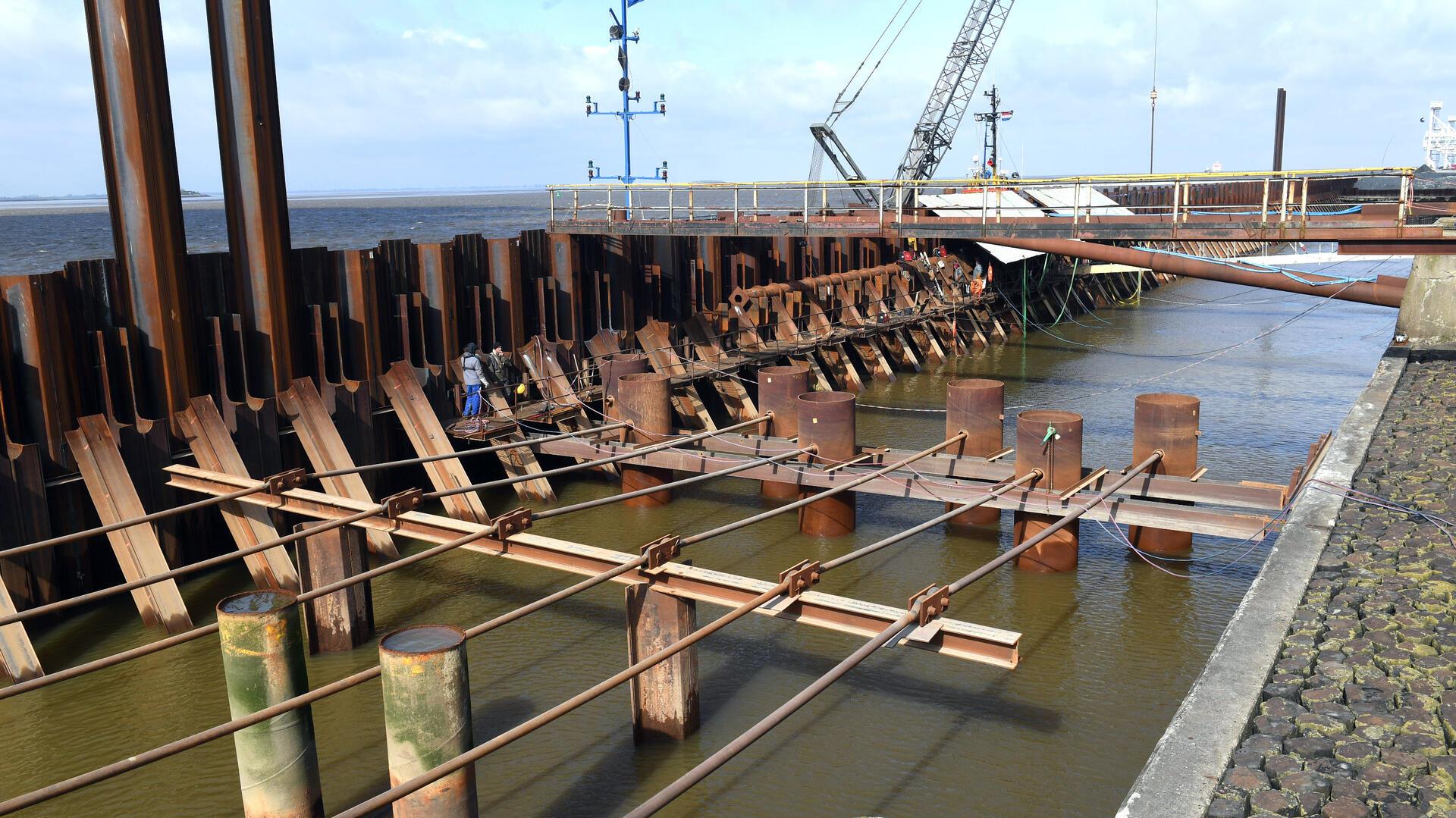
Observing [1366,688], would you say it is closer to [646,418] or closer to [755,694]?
[755,694]

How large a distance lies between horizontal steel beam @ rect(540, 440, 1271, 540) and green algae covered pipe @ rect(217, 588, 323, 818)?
23.2 ft

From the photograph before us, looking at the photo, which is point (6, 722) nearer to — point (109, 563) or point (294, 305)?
point (109, 563)

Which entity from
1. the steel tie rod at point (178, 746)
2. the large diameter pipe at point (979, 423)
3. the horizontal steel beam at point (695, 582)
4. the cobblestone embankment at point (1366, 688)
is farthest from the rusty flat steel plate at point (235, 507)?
the cobblestone embankment at point (1366, 688)

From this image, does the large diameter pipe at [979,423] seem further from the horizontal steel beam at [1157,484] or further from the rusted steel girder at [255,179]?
the rusted steel girder at [255,179]

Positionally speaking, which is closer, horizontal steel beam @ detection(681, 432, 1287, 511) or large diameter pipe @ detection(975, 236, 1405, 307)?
horizontal steel beam @ detection(681, 432, 1287, 511)

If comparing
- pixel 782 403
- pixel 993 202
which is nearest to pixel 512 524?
pixel 782 403

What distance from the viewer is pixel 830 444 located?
539 inches

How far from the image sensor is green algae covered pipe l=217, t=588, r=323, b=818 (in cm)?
679

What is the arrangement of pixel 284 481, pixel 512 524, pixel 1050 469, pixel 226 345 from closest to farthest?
pixel 512 524
pixel 284 481
pixel 1050 469
pixel 226 345

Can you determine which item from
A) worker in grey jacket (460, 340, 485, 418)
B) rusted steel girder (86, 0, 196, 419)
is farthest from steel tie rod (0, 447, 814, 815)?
worker in grey jacket (460, 340, 485, 418)

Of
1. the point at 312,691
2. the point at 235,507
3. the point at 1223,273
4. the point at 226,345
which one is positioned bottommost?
the point at 312,691

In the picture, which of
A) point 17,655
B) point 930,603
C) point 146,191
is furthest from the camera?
point 146,191

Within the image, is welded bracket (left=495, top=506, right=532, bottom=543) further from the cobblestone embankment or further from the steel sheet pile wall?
the cobblestone embankment

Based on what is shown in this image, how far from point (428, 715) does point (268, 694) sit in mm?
1340
